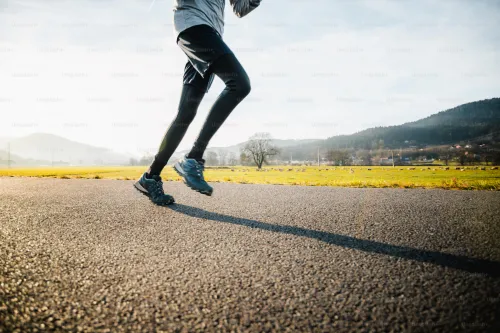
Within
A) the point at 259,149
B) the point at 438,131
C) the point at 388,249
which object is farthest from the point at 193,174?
the point at 438,131

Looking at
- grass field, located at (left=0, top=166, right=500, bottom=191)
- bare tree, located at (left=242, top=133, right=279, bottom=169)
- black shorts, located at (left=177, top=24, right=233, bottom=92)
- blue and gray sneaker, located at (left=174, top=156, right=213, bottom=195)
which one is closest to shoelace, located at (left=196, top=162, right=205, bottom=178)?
blue and gray sneaker, located at (left=174, top=156, right=213, bottom=195)

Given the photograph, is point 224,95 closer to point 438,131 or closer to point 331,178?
point 331,178

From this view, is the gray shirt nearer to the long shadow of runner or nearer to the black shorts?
the black shorts

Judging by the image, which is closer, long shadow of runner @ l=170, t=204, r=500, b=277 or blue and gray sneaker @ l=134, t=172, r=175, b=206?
long shadow of runner @ l=170, t=204, r=500, b=277

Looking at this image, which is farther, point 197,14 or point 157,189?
point 157,189

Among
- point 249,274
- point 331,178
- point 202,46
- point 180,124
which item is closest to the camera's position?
point 249,274

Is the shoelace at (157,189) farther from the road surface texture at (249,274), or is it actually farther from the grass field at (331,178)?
the grass field at (331,178)

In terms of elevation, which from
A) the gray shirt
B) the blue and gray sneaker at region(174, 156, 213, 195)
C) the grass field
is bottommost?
the grass field

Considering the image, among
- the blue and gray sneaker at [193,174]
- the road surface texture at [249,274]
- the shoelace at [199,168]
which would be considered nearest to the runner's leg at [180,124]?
the blue and gray sneaker at [193,174]

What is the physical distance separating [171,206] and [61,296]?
180cm

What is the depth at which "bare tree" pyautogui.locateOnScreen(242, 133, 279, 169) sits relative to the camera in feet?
262

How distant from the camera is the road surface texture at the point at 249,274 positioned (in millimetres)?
743

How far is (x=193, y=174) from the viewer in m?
2.34

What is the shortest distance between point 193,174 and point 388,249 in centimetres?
162
